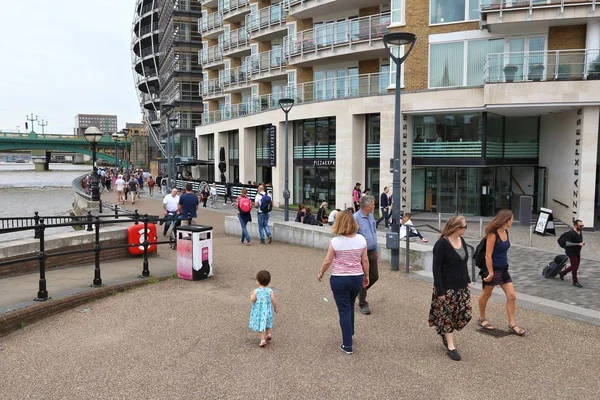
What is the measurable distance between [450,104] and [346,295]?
1699 centimetres

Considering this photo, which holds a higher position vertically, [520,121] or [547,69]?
[547,69]

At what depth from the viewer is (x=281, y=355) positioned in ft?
18.7

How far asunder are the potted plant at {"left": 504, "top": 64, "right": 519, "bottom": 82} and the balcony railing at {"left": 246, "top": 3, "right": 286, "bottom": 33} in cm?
1608

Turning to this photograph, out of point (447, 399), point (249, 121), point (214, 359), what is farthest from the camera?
point (249, 121)

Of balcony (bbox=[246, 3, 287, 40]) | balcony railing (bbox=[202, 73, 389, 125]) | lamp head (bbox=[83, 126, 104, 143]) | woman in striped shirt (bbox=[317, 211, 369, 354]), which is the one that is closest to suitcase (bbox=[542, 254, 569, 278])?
woman in striped shirt (bbox=[317, 211, 369, 354])

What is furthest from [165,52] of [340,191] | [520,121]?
[520,121]

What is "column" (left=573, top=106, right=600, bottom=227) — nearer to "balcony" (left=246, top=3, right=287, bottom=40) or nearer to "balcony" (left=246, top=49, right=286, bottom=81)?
"balcony" (left=246, top=49, right=286, bottom=81)

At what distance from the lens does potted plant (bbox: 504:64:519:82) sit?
19484 millimetres

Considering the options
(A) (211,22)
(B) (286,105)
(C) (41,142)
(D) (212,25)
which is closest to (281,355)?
(B) (286,105)

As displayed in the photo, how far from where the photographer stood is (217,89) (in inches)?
1676

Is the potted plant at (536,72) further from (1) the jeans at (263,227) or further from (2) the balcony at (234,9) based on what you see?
(2) the balcony at (234,9)

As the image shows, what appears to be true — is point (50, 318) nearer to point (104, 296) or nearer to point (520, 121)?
point (104, 296)

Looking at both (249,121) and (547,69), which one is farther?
(249,121)

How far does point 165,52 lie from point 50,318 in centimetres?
6092
